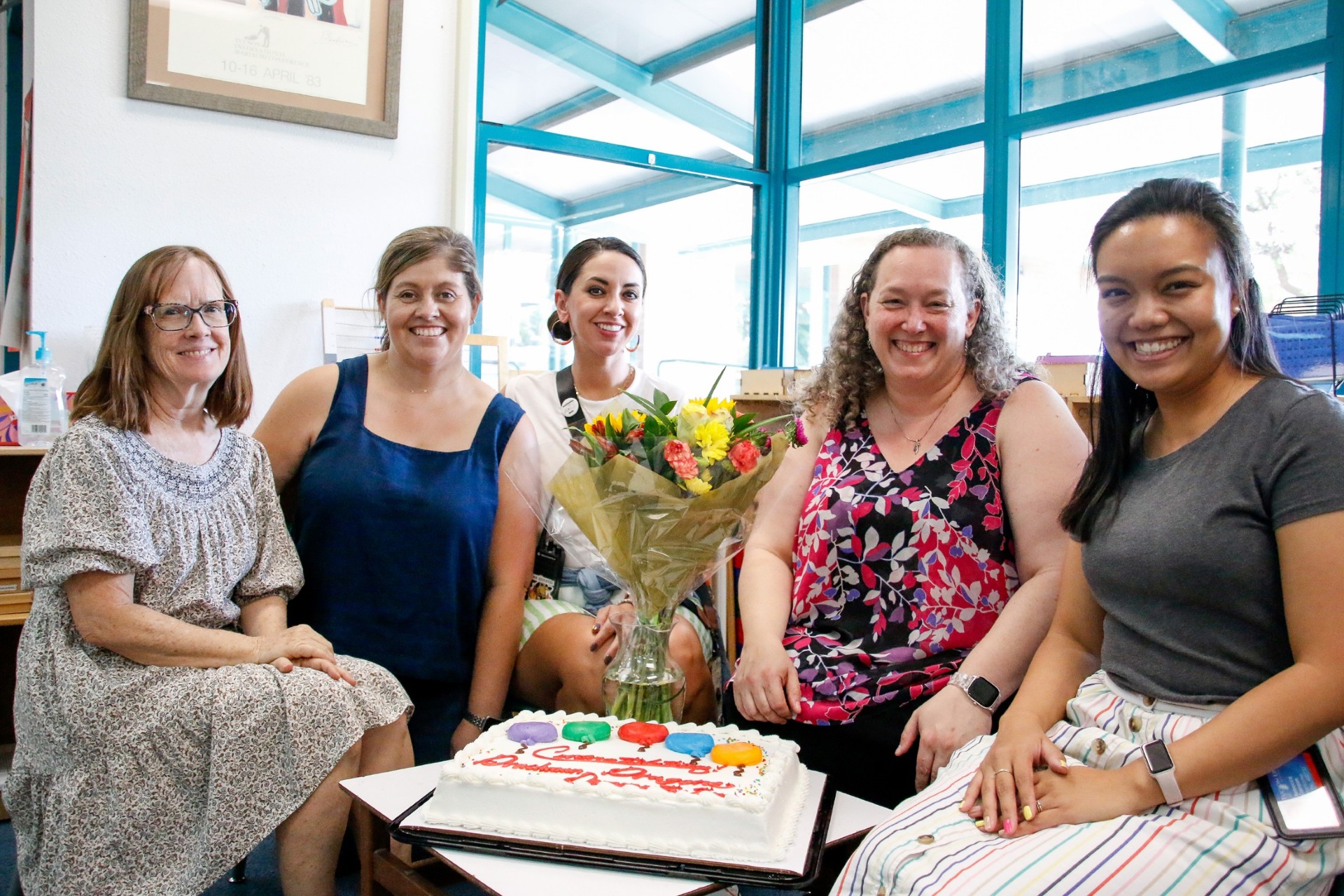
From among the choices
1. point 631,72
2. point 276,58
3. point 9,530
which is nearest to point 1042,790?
point 9,530

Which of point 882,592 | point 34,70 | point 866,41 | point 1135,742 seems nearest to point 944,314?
point 882,592

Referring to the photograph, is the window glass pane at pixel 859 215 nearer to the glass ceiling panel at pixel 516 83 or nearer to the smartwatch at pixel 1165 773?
the glass ceiling panel at pixel 516 83

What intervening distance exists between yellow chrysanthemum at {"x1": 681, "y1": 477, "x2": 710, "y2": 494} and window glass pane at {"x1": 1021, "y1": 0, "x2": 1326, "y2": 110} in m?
2.72

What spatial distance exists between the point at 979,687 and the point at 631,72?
362cm

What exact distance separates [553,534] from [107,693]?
71 cm

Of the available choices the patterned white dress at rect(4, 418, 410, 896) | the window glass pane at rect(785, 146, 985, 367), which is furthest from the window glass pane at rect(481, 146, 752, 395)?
the patterned white dress at rect(4, 418, 410, 896)

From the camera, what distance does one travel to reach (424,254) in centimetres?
200

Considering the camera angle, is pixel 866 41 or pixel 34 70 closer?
pixel 34 70

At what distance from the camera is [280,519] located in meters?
1.83

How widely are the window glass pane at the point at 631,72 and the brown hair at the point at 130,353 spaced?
2.36 meters

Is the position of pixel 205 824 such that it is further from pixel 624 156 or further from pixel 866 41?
pixel 866 41

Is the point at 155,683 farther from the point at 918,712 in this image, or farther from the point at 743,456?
the point at 918,712

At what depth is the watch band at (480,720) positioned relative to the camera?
1.90m

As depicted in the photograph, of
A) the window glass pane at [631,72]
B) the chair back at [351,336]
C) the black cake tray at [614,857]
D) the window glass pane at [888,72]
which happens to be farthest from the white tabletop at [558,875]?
the window glass pane at [888,72]
